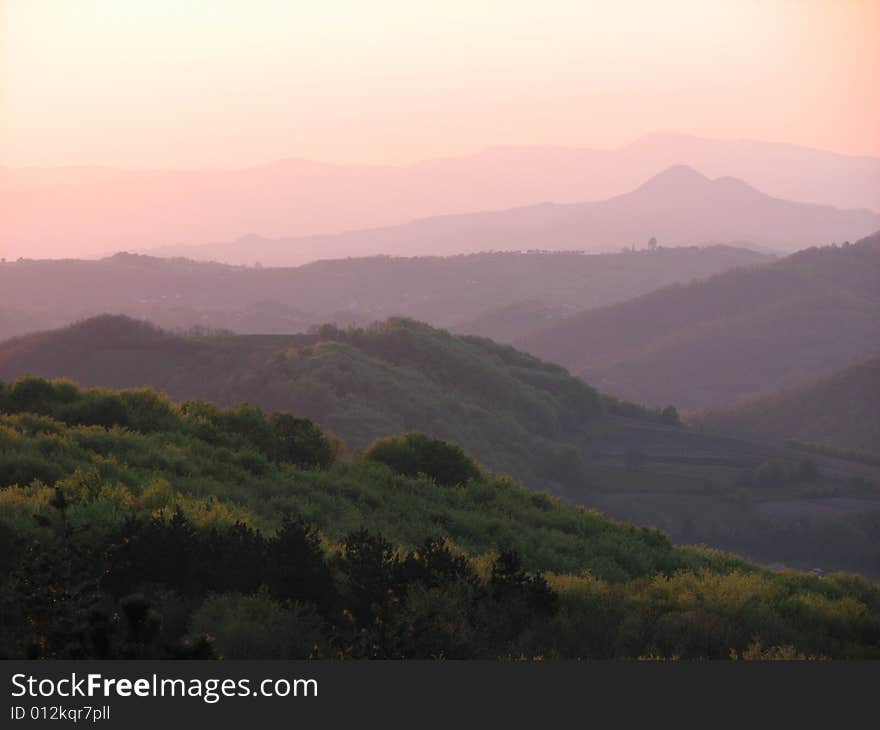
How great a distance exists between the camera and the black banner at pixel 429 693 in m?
9.98

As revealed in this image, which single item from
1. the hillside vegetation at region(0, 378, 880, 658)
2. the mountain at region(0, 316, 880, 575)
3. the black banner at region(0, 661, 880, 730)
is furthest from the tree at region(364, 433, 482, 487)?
the mountain at region(0, 316, 880, 575)

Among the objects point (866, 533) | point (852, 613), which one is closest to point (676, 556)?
point (852, 613)

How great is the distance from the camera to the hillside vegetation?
1273 cm

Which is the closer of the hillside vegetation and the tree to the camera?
the hillside vegetation

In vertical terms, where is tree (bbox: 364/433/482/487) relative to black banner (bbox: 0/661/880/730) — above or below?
above

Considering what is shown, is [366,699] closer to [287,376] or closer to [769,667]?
[769,667]

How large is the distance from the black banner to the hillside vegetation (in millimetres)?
561

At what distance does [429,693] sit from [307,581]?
539 centimetres

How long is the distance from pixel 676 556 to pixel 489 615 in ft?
46.2

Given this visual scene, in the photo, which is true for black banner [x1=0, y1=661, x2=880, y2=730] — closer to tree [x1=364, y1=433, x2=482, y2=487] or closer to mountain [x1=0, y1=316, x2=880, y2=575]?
tree [x1=364, y1=433, x2=482, y2=487]

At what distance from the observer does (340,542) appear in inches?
827

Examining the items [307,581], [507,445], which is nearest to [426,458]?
[307,581]

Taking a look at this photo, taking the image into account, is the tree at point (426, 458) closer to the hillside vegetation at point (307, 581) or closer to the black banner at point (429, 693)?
the hillside vegetation at point (307, 581)

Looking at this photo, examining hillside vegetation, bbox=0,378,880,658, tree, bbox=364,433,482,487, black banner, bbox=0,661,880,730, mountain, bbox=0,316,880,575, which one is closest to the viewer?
black banner, bbox=0,661,880,730
